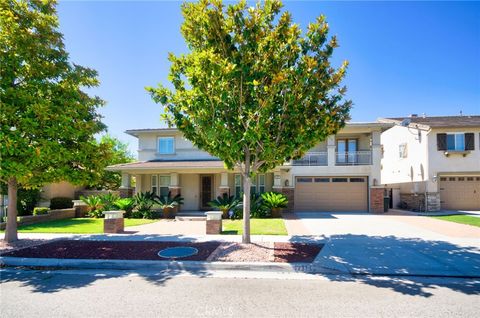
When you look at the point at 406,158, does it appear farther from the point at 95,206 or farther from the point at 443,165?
the point at 95,206

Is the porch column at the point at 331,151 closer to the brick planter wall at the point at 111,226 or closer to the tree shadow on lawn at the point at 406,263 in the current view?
the tree shadow on lawn at the point at 406,263

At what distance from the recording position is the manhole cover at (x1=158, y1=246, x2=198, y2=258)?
24.3 feet

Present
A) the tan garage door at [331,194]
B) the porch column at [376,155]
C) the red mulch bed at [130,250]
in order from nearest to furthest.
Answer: the red mulch bed at [130,250]
the porch column at [376,155]
the tan garage door at [331,194]

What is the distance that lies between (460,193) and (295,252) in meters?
17.8

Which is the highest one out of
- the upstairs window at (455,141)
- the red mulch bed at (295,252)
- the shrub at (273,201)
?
the upstairs window at (455,141)

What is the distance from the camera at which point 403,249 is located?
26.3 feet

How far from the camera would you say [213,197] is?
730 inches

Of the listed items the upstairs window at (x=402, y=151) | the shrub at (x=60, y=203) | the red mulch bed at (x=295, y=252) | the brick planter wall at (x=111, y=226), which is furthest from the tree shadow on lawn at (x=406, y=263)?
the shrub at (x=60, y=203)

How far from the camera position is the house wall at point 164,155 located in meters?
18.9

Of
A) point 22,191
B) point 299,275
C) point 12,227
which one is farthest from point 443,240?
point 22,191

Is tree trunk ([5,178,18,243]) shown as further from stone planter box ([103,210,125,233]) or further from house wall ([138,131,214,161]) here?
house wall ([138,131,214,161])

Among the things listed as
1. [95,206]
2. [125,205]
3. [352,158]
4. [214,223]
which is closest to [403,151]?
[352,158]

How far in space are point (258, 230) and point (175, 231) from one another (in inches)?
139

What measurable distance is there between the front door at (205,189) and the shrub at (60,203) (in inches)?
373
